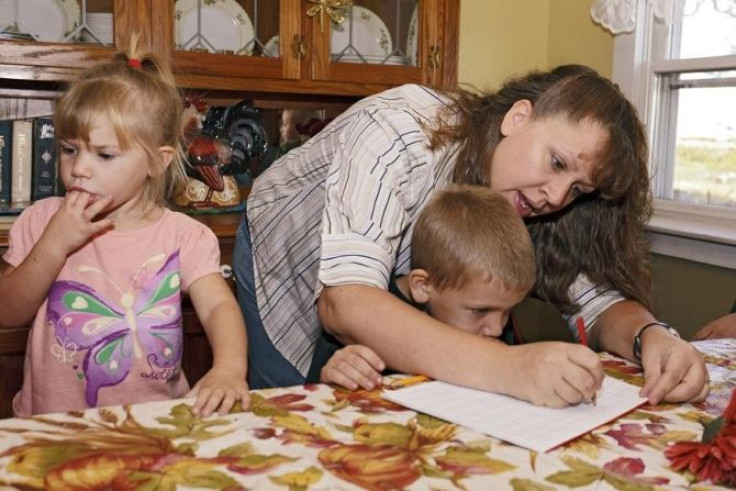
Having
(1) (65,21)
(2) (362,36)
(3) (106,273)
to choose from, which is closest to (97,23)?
(1) (65,21)

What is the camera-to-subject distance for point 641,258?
152cm

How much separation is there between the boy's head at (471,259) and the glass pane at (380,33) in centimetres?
148

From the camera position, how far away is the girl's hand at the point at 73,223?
3.94 feet

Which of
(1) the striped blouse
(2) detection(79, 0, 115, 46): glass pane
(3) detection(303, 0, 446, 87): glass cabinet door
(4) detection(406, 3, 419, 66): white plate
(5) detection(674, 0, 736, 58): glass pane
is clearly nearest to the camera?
(1) the striped blouse

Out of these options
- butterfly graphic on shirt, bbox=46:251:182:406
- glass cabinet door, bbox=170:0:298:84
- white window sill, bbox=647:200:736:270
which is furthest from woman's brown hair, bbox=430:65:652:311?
glass cabinet door, bbox=170:0:298:84

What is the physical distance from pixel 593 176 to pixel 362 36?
1.55 m

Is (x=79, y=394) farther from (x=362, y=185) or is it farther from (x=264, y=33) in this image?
(x=264, y=33)

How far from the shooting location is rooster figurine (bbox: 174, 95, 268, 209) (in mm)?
2451

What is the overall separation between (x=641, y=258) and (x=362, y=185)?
63 centimetres

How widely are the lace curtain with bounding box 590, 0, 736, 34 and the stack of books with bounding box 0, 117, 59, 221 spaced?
183 centimetres

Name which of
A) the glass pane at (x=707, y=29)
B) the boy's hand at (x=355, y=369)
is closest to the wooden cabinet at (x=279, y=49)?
the glass pane at (x=707, y=29)

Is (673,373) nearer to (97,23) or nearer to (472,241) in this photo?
(472,241)

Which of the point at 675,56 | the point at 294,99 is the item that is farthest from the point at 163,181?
the point at 675,56

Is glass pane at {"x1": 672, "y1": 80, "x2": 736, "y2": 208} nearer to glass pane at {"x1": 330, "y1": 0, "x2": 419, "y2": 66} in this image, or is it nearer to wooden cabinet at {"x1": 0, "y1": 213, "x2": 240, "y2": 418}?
glass pane at {"x1": 330, "y1": 0, "x2": 419, "y2": 66}
